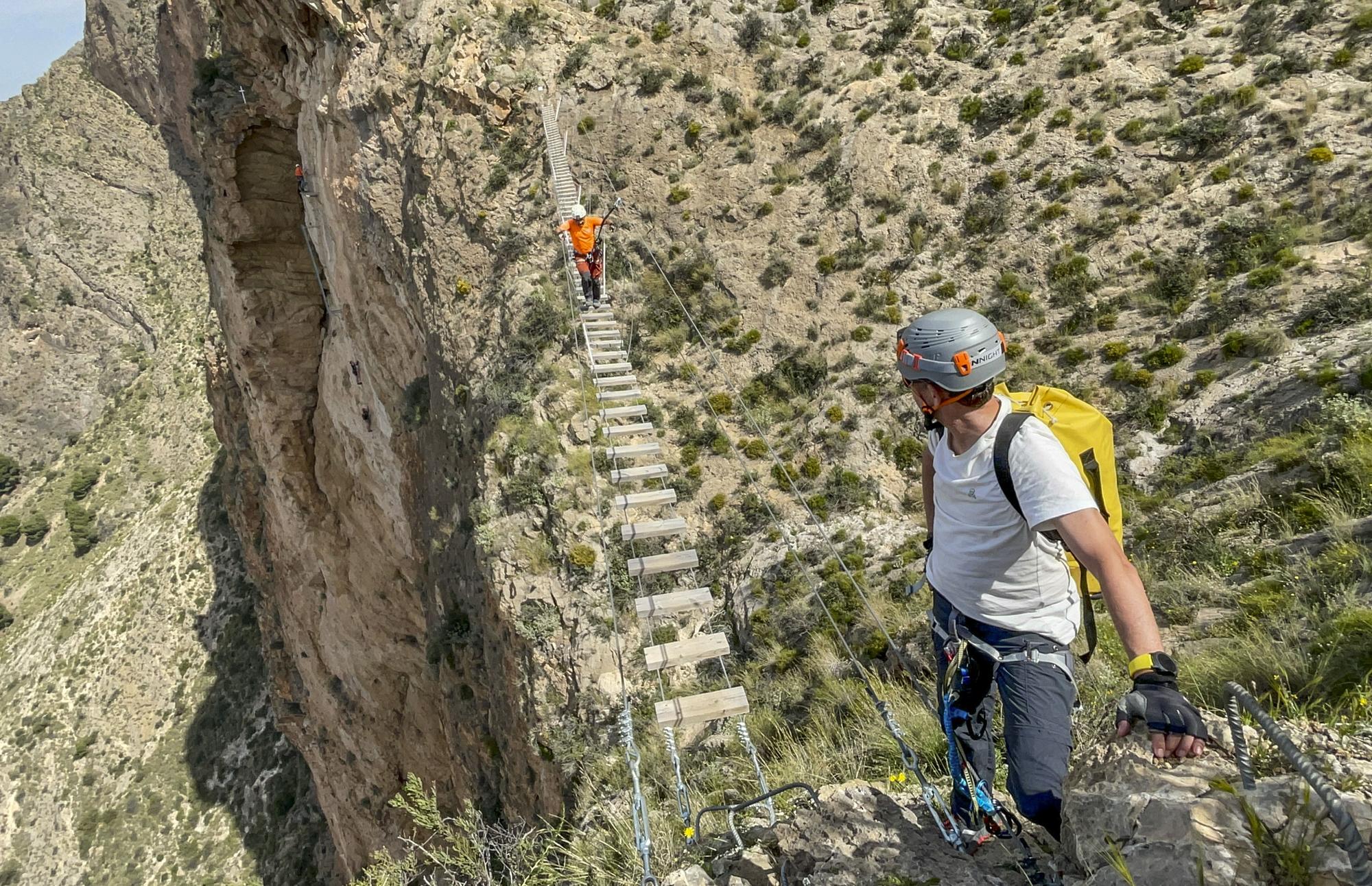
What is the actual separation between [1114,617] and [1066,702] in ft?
2.49

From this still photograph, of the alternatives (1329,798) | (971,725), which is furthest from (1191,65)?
(1329,798)

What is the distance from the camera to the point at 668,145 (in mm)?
15812

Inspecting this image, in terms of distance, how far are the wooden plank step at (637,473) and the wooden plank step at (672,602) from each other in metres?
2.15

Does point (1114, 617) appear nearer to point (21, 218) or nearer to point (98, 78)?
point (21, 218)

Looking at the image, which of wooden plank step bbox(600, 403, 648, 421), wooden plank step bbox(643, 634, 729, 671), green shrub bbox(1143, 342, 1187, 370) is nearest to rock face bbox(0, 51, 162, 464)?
wooden plank step bbox(600, 403, 648, 421)

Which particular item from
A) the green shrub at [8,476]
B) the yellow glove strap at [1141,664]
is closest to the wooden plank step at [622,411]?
the yellow glove strap at [1141,664]

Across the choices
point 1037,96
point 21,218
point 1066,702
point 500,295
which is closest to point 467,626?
point 500,295

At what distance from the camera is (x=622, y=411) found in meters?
11.0

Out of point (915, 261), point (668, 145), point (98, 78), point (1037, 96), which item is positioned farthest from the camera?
point (98, 78)

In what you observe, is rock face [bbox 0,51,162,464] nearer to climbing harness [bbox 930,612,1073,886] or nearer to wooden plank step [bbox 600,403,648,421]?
wooden plank step [bbox 600,403,648,421]

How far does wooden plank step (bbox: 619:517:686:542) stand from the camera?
9.17 m

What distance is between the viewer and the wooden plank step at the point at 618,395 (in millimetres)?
11289

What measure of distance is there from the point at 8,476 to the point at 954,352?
9054 centimetres

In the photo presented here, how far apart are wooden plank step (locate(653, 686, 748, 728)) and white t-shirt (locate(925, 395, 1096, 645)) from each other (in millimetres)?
4134
